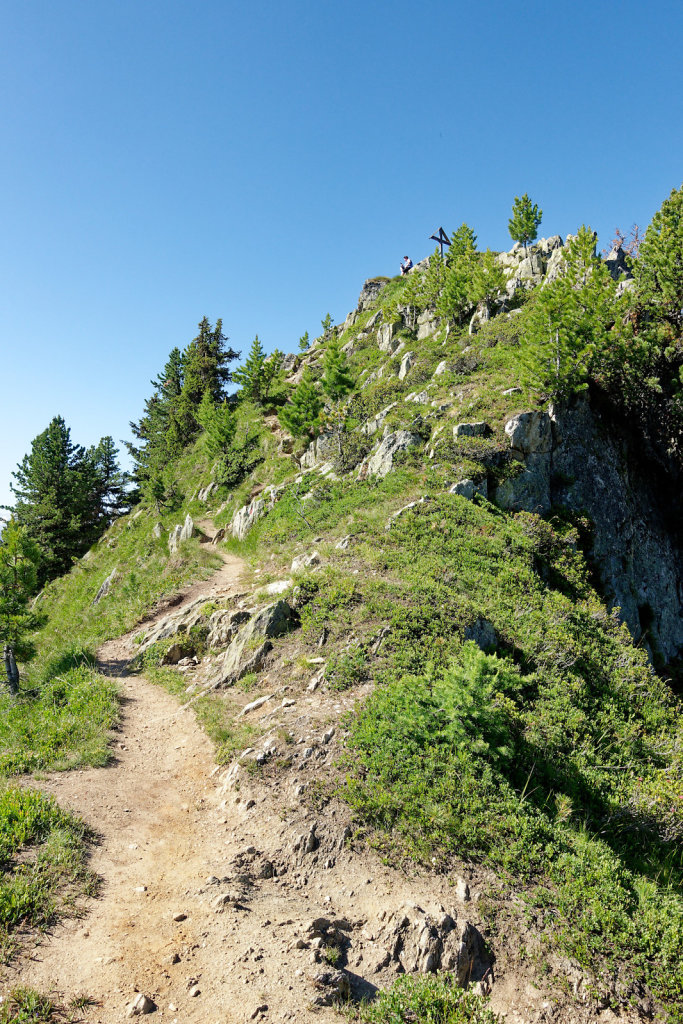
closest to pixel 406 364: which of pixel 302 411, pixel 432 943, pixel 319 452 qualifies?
pixel 302 411

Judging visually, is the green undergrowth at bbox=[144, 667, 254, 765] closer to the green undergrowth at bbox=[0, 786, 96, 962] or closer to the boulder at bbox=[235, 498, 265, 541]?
the green undergrowth at bbox=[0, 786, 96, 962]

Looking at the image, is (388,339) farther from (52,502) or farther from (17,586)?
(17,586)

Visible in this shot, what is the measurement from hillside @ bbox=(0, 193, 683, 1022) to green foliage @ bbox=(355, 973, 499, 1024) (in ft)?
0.14

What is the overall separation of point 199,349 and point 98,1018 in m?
58.3

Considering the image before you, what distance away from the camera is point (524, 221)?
1955 inches

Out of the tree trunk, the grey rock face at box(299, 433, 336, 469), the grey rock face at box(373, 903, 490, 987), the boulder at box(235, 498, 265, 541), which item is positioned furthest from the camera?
the grey rock face at box(299, 433, 336, 469)

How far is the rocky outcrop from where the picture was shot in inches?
840

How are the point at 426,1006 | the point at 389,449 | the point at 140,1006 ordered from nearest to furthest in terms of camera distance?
the point at 140,1006 < the point at 426,1006 < the point at 389,449

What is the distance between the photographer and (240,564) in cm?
2522

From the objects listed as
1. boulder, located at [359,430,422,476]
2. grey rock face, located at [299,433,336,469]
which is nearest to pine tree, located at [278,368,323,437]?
grey rock face, located at [299,433,336,469]

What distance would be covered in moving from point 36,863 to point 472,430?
21218 millimetres

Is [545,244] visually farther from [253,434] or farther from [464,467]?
[464,467]

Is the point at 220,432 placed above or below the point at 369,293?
below

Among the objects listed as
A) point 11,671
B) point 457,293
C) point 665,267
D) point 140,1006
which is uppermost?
point 457,293
